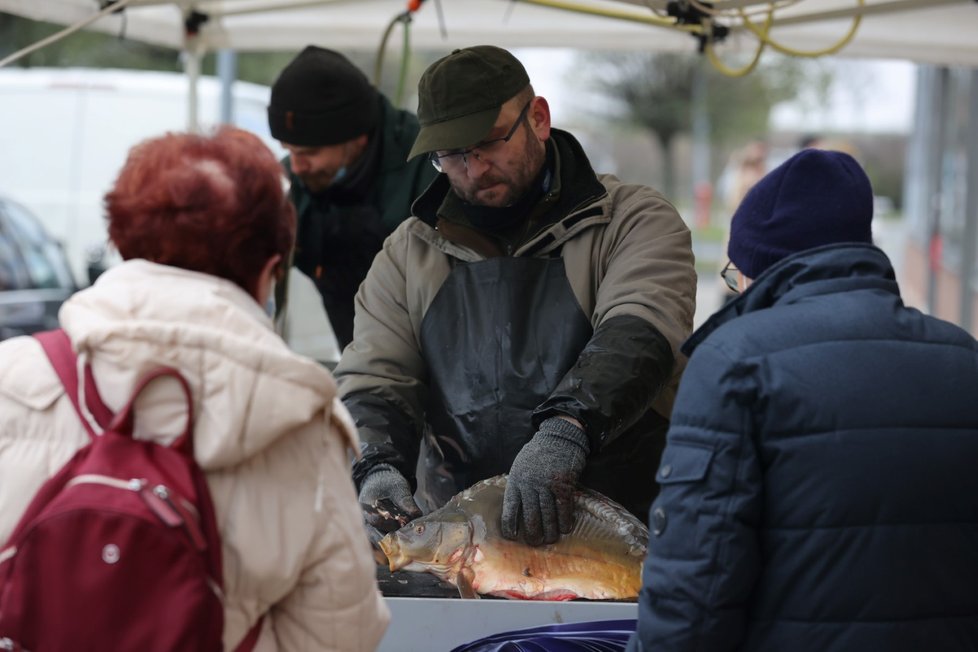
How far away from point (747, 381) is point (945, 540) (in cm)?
37

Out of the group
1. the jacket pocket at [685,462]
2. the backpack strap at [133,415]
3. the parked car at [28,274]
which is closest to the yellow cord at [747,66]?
the jacket pocket at [685,462]

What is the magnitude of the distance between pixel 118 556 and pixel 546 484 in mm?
1042

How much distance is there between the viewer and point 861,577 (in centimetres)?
175

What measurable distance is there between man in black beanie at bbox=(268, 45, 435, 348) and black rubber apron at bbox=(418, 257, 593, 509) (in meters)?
0.85

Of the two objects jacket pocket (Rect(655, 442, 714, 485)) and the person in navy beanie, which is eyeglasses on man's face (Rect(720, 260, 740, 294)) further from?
jacket pocket (Rect(655, 442, 714, 485))

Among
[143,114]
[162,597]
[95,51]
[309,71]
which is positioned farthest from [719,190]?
[162,597]

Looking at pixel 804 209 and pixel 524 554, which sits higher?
pixel 804 209

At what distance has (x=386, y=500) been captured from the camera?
257 centimetres

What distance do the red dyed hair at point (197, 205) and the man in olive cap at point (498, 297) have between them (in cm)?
101

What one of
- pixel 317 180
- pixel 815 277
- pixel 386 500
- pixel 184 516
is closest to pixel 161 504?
pixel 184 516

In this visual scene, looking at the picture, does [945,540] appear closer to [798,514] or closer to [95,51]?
[798,514]

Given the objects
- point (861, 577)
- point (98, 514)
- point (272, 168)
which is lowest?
point (861, 577)

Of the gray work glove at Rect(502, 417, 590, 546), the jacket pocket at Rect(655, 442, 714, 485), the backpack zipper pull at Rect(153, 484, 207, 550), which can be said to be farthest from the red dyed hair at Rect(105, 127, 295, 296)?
the gray work glove at Rect(502, 417, 590, 546)

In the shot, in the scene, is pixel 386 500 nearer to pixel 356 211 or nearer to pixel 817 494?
pixel 817 494
